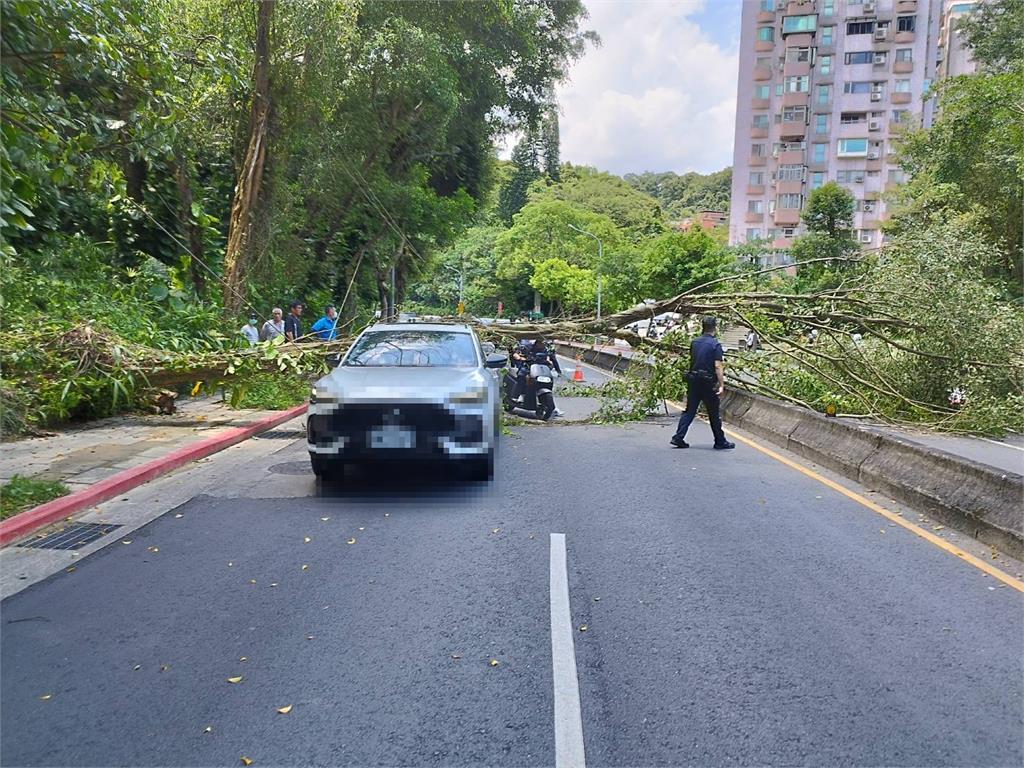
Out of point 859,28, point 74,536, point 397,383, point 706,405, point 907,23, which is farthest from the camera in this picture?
point 859,28

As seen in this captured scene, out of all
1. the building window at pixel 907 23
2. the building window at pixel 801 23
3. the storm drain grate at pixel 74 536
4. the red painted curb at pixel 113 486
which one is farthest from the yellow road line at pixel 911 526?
the building window at pixel 907 23

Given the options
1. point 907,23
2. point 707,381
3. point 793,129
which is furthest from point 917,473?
point 907,23

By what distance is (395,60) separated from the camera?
64.1 ft

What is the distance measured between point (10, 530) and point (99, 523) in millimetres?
764

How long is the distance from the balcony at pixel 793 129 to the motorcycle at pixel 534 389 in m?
54.2

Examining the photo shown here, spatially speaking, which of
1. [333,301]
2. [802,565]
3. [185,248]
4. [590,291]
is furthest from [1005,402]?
[590,291]

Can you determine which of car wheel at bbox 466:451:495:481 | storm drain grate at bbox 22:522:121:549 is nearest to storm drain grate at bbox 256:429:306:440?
car wheel at bbox 466:451:495:481

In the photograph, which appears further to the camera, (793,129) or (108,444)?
(793,129)

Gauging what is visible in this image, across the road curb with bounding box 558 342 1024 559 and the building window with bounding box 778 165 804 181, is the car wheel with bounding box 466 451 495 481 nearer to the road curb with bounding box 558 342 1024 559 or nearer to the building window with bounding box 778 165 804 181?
the road curb with bounding box 558 342 1024 559

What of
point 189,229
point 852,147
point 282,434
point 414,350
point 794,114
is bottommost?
point 282,434

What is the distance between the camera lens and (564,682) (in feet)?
13.0

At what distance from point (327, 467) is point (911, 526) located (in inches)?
218

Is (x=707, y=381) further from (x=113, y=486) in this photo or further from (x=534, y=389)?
(x=113, y=486)

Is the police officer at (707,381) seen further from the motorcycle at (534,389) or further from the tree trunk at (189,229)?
the tree trunk at (189,229)
